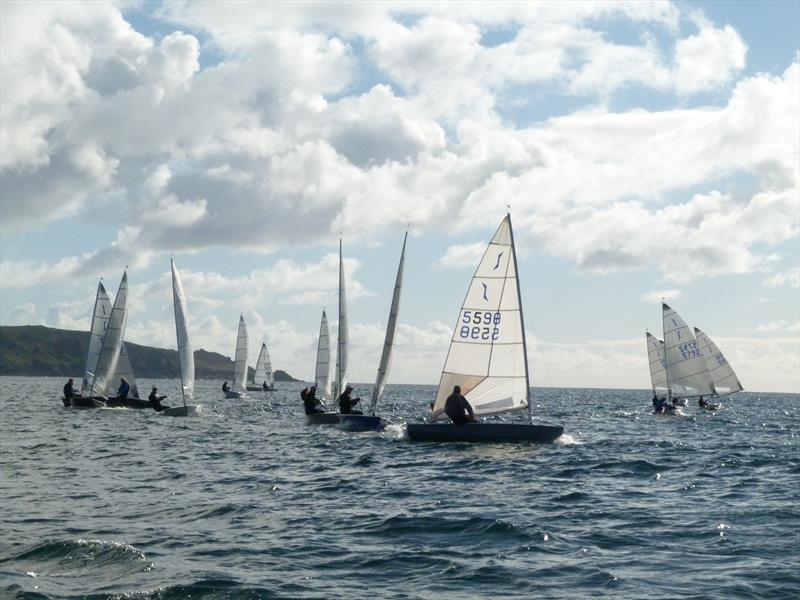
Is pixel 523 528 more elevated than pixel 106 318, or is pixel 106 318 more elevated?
pixel 106 318

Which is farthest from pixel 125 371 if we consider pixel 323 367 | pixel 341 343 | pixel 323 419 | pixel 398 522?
pixel 398 522

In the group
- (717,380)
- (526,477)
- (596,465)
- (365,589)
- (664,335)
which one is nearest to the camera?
(365,589)

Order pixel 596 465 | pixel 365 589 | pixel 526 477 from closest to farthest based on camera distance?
pixel 365 589 → pixel 526 477 → pixel 596 465

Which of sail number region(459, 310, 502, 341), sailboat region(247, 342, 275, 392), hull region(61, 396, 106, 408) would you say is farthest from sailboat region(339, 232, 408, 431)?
sailboat region(247, 342, 275, 392)

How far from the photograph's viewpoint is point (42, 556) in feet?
46.8

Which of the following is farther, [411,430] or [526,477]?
[411,430]

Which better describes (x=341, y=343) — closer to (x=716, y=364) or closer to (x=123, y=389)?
(x=123, y=389)

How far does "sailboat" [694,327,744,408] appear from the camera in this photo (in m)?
72.9

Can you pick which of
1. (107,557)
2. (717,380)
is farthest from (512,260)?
(717,380)

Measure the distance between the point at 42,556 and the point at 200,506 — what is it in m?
5.00

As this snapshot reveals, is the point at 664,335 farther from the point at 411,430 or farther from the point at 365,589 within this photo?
the point at 365,589

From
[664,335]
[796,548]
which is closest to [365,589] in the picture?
[796,548]

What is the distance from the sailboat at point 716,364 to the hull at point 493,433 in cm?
4555

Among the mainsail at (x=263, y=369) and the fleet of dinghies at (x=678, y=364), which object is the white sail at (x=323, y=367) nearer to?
the fleet of dinghies at (x=678, y=364)
